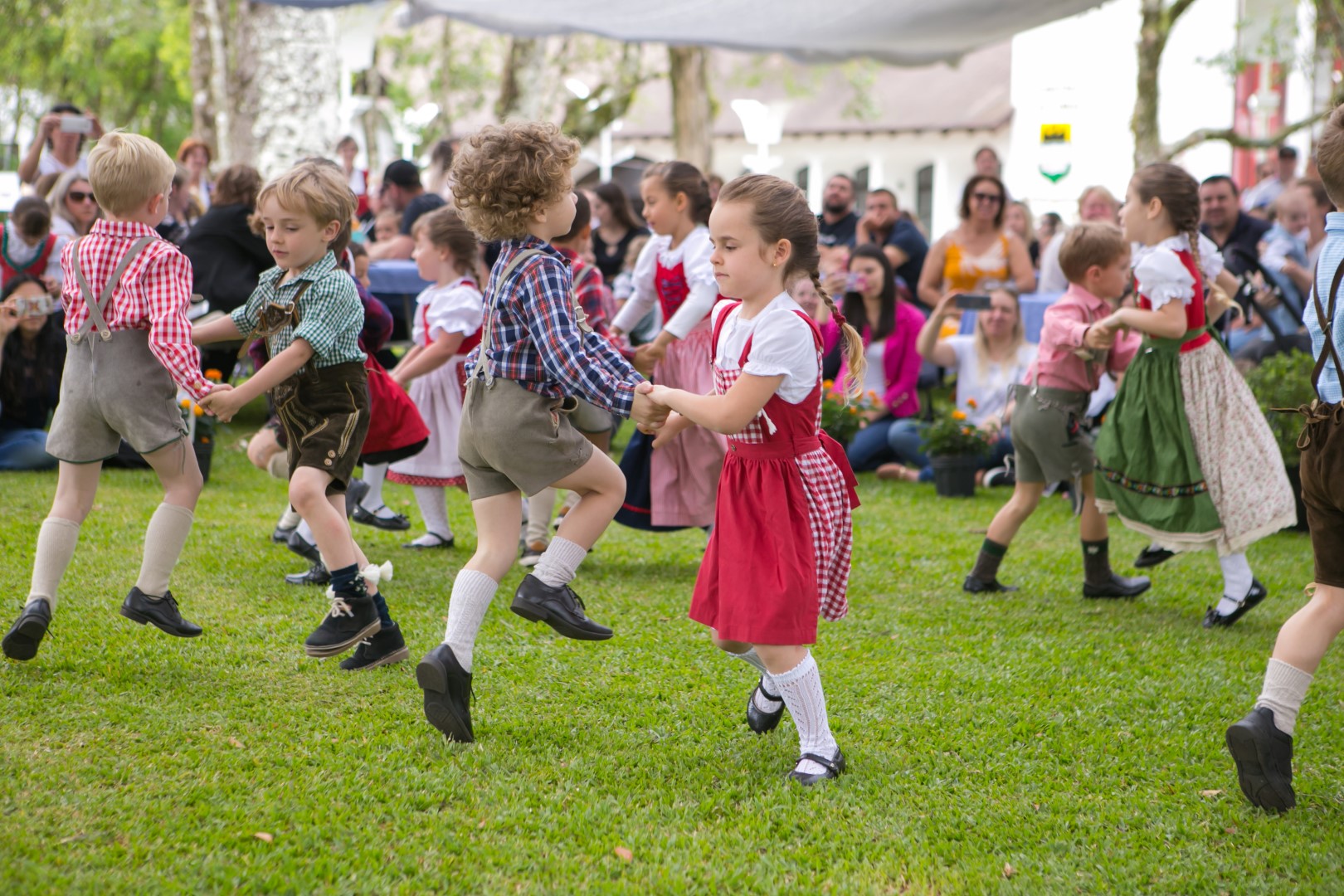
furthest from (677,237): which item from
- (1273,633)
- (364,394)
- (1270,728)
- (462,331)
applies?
(1270,728)

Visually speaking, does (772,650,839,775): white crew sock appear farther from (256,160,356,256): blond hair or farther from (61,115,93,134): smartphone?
(61,115,93,134): smartphone

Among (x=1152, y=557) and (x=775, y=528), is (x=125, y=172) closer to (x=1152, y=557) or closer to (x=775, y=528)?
(x=775, y=528)

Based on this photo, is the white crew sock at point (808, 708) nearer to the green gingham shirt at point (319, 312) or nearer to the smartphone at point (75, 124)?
the green gingham shirt at point (319, 312)

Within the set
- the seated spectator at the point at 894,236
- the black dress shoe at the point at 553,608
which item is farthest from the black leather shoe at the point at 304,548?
the seated spectator at the point at 894,236

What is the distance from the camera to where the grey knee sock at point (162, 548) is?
13.4 feet

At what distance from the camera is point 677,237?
18.8ft

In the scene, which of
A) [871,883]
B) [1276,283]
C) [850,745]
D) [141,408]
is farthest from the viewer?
[1276,283]

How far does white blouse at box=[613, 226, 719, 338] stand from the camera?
18.0ft

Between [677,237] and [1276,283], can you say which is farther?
[1276,283]

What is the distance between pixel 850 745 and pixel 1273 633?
2.32 meters

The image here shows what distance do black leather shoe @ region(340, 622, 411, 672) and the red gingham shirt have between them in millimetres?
961

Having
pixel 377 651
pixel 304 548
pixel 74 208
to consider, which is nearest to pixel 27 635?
pixel 377 651

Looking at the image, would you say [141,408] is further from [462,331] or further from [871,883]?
[871,883]

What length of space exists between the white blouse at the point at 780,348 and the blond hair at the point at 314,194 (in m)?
1.59
